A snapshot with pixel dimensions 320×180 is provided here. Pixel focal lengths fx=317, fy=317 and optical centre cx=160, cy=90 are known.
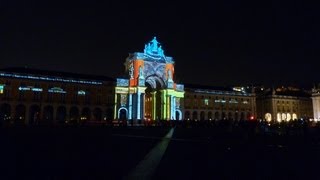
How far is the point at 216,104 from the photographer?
100750mm

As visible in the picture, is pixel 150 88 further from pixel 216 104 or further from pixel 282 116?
pixel 282 116

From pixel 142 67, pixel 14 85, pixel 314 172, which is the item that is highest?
pixel 142 67

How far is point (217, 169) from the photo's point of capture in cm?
981

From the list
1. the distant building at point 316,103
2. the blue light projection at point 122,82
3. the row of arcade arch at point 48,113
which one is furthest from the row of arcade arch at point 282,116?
the row of arcade arch at point 48,113

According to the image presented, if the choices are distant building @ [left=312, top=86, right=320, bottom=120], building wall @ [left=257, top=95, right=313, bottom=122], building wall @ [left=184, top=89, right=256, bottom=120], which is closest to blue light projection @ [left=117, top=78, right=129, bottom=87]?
building wall @ [left=184, top=89, right=256, bottom=120]

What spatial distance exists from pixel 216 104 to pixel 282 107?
30.8 metres

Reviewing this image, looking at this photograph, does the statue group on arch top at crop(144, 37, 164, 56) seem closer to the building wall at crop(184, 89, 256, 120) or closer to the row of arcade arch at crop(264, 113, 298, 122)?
the building wall at crop(184, 89, 256, 120)

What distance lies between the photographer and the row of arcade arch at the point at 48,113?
7000 cm

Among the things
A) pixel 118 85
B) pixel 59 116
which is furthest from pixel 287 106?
pixel 59 116

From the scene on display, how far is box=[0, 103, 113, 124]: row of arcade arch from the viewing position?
230 feet

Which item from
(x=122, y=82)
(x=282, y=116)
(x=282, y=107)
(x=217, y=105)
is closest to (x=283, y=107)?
(x=282, y=107)

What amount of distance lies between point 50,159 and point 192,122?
154 ft

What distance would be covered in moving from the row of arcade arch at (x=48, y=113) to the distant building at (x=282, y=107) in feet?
201

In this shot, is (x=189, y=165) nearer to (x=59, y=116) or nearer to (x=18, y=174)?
(x=18, y=174)
